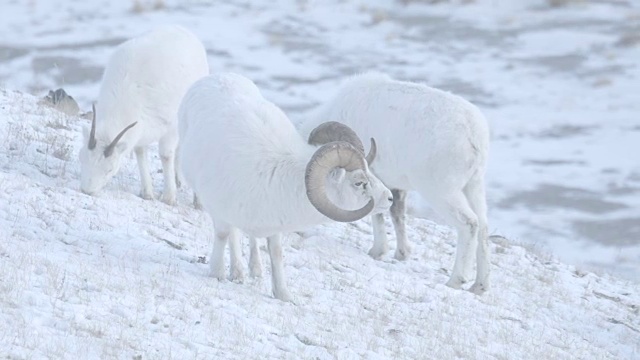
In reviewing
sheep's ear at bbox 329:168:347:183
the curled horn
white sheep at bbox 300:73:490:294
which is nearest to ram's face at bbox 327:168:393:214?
sheep's ear at bbox 329:168:347:183

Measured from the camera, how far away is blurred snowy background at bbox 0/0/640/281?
18.1 meters

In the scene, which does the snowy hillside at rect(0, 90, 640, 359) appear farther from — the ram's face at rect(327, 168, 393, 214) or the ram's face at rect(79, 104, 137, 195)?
the ram's face at rect(327, 168, 393, 214)

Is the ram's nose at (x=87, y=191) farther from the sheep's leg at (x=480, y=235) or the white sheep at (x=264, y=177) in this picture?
the sheep's leg at (x=480, y=235)

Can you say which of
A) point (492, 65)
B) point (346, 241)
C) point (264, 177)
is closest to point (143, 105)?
point (346, 241)

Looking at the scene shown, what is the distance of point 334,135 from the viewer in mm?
9062

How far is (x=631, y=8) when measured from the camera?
31.0 metres

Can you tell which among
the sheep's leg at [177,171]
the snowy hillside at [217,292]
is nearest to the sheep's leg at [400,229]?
the snowy hillside at [217,292]

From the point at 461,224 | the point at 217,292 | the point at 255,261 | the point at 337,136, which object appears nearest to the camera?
the point at 217,292

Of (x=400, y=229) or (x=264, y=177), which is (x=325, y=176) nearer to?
(x=264, y=177)

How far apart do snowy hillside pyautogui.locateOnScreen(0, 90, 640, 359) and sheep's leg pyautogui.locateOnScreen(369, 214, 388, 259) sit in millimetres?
188

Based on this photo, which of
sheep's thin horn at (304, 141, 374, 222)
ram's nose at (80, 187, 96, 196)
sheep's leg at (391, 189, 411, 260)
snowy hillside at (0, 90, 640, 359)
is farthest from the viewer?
sheep's leg at (391, 189, 411, 260)

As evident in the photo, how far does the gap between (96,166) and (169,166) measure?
1019 mm

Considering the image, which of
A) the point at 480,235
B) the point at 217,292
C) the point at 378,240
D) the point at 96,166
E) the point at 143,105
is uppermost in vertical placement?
the point at 143,105

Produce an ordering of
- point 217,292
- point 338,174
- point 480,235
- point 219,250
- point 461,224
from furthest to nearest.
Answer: point 480,235
point 461,224
point 219,250
point 217,292
point 338,174
